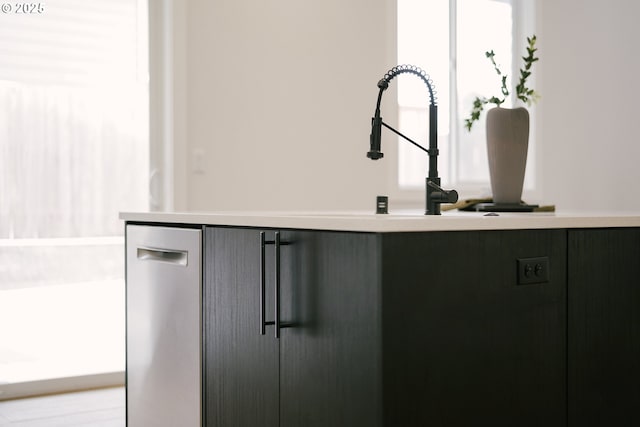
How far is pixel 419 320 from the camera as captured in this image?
1.37m

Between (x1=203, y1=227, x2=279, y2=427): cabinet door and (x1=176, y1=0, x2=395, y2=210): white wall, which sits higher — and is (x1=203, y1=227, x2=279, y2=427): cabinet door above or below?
below

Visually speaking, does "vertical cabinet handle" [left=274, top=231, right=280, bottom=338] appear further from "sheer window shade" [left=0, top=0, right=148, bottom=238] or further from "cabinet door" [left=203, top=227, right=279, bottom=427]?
"sheer window shade" [left=0, top=0, right=148, bottom=238]

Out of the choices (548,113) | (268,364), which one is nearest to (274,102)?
(548,113)

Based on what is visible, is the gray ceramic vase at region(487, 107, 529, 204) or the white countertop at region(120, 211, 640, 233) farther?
the gray ceramic vase at region(487, 107, 529, 204)

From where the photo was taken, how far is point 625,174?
507cm

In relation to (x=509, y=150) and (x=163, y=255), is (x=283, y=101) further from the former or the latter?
(x=163, y=255)

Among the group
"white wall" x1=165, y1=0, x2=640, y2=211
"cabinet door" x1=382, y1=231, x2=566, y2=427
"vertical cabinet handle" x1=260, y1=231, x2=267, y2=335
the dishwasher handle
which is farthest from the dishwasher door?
"white wall" x1=165, y1=0, x2=640, y2=211

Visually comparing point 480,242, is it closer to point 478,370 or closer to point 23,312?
point 478,370

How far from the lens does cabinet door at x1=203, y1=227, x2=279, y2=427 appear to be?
1670mm

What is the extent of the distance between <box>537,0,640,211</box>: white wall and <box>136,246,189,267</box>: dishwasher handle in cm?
375

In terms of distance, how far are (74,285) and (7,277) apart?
31 centimetres

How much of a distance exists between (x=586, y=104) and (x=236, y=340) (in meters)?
4.20

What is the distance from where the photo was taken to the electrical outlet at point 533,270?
1.54m

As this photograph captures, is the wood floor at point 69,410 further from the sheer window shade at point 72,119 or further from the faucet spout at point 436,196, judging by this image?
the faucet spout at point 436,196
